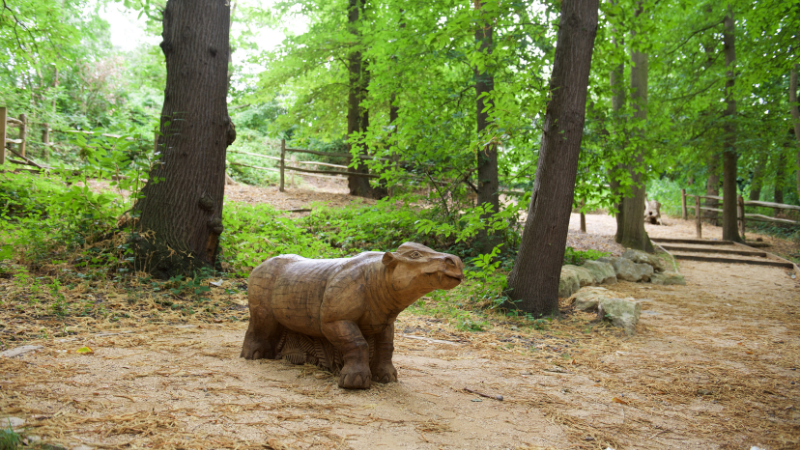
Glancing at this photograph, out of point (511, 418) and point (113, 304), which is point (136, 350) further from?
point (511, 418)

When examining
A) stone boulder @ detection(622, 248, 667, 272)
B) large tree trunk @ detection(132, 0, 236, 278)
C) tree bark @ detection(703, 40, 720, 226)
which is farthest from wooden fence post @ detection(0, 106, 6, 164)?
tree bark @ detection(703, 40, 720, 226)

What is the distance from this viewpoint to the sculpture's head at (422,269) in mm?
2719

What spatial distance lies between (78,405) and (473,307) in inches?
180

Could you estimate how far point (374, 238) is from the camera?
→ 29.2 feet

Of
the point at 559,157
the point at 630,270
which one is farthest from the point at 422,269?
the point at 630,270

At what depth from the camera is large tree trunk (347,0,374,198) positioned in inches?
510

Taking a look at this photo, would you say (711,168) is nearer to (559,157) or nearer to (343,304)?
(559,157)

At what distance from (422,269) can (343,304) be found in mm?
534

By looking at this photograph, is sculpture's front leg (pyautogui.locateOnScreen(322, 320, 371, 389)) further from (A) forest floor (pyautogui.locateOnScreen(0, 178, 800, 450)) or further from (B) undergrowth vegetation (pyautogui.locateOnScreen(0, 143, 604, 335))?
(B) undergrowth vegetation (pyautogui.locateOnScreen(0, 143, 604, 335))

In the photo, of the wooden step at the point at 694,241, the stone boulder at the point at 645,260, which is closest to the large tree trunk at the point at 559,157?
the stone boulder at the point at 645,260

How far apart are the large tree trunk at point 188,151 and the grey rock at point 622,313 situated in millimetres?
4682

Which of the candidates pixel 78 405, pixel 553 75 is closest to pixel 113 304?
pixel 78 405

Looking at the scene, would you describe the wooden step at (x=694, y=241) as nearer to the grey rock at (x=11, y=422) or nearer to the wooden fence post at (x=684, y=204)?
the wooden fence post at (x=684, y=204)

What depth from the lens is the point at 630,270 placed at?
30.2 ft
